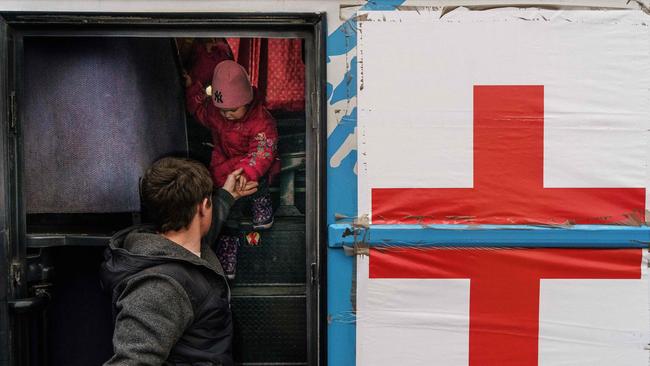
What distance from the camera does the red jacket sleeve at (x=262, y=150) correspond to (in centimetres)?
198

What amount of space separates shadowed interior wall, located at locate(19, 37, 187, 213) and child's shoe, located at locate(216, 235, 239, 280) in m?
0.32

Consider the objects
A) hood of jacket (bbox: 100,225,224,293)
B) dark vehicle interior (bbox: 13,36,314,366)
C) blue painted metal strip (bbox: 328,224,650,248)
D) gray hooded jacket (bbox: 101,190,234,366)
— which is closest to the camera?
gray hooded jacket (bbox: 101,190,234,366)

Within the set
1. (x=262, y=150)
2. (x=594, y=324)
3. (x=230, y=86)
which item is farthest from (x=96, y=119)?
(x=594, y=324)

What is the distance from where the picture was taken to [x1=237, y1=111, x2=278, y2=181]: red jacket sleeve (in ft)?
6.51

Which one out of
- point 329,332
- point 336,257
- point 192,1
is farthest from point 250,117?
point 329,332

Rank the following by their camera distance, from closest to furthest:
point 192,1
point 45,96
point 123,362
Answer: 1. point 123,362
2. point 192,1
3. point 45,96

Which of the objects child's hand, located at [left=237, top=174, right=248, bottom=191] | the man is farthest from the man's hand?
the man

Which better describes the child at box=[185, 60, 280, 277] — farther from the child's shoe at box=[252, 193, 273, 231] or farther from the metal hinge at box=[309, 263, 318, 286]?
the metal hinge at box=[309, 263, 318, 286]

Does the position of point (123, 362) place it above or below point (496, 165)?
below

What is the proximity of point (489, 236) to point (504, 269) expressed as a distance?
12 cm

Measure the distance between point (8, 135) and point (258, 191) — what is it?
2.65ft

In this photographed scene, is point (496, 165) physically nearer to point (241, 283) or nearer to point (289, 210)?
point (289, 210)

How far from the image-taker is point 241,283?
2.03 meters

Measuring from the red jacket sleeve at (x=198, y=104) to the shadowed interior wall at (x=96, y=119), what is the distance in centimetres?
3
